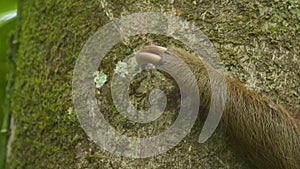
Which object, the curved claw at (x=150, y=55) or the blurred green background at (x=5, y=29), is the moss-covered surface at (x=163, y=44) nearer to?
the curved claw at (x=150, y=55)

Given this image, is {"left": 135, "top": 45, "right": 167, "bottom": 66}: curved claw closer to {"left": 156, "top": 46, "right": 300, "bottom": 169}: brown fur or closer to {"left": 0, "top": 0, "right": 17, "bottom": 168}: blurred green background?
{"left": 156, "top": 46, "right": 300, "bottom": 169}: brown fur

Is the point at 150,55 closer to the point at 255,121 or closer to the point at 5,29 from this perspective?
the point at 255,121

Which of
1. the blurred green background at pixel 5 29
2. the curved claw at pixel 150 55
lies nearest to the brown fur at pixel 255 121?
the curved claw at pixel 150 55

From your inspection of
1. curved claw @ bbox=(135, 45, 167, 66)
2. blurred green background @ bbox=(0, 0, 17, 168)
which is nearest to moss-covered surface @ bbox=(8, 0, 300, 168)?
curved claw @ bbox=(135, 45, 167, 66)

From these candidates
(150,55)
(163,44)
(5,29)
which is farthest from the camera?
(5,29)

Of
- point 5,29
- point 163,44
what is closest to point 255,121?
point 163,44

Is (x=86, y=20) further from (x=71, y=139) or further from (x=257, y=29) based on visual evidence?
(x=257, y=29)
